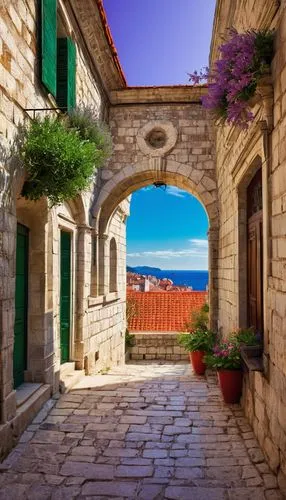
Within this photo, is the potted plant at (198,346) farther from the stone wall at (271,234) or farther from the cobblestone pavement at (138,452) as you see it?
the stone wall at (271,234)

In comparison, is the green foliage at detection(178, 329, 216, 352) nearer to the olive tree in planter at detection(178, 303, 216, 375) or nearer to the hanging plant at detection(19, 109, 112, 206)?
the olive tree in planter at detection(178, 303, 216, 375)

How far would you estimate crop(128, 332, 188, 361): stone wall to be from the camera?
1214 cm

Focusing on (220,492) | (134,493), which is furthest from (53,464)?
(220,492)

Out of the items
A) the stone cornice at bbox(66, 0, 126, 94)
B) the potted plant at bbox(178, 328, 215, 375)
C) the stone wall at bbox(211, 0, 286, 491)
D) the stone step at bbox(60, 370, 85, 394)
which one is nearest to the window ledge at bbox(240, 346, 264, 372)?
the stone wall at bbox(211, 0, 286, 491)

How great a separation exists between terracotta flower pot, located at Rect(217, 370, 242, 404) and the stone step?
7.10 ft

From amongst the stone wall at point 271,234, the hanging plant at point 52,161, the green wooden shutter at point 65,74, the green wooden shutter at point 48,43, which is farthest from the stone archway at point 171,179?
the hanging plant at point 52,161

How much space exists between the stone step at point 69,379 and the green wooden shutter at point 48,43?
3872 mm

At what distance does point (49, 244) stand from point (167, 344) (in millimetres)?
7803

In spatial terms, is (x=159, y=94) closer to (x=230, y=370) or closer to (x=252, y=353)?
(x=230, y=370)

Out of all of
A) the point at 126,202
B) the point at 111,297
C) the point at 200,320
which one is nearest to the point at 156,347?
the point at 111,297

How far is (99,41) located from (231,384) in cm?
598

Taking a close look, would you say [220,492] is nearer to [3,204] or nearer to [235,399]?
[235,399]

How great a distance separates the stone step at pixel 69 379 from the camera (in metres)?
5.72

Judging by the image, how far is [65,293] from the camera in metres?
6.76
